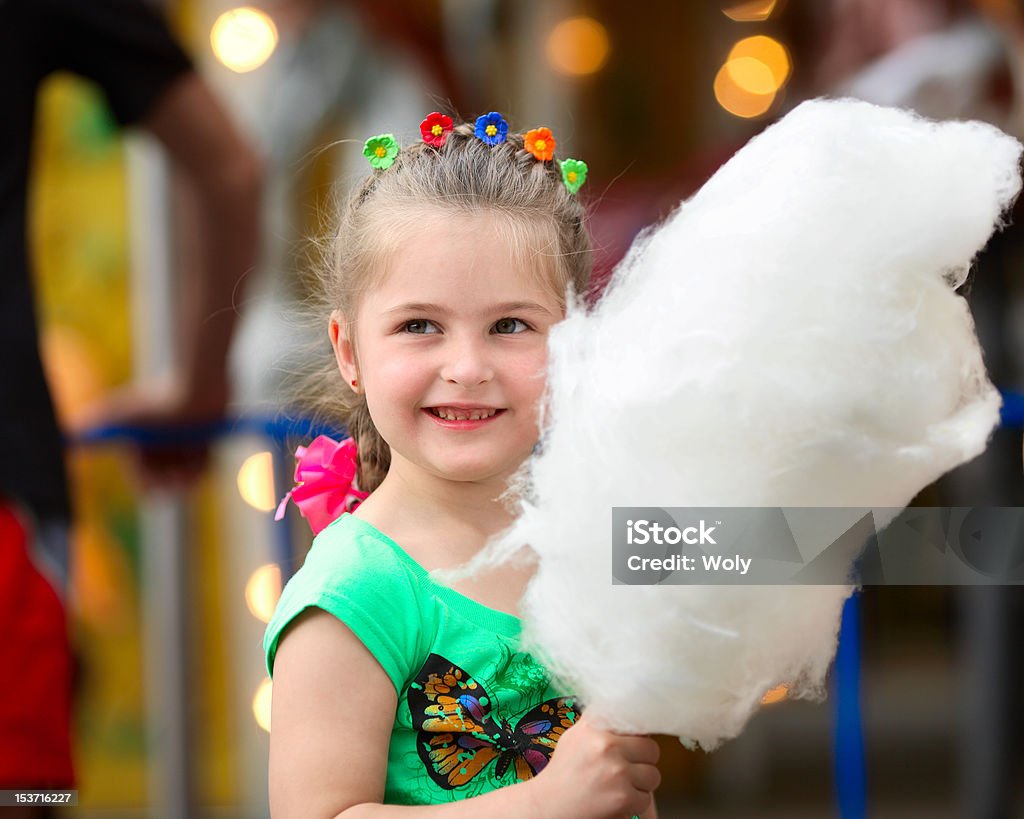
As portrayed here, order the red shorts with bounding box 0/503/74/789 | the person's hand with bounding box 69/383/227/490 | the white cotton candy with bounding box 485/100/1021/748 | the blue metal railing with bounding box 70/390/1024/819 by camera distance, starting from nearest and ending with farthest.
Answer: the white cotton candy with bounding box 485/100/1021/748 < the red shorts with bounding box 0/503/74/789 < the blue metal railing with bounding box 70/390/1024/819 < the person's hand with bounding box 69/383/227/490

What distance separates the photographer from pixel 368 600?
3.89 feet

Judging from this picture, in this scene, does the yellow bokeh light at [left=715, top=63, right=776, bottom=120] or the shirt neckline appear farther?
the yellow bokeh light at [left=715, top=63, right=776, bottom=120]

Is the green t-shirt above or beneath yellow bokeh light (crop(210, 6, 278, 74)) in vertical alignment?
beneath

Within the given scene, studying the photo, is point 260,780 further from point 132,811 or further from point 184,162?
point 184,162

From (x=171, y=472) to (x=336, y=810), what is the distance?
4.97 ft

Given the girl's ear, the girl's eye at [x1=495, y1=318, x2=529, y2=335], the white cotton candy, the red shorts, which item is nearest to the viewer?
the white cotton candy

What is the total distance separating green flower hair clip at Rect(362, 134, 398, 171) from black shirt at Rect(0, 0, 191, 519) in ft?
2.25

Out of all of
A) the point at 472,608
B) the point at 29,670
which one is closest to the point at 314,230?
the point at 29,670

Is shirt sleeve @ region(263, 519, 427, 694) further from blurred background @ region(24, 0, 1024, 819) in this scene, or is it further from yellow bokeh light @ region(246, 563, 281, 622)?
yellow bokeh light @ region(246, 563, 281, 622)

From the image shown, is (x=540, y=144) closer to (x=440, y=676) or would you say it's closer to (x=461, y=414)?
(x=461, y=414)

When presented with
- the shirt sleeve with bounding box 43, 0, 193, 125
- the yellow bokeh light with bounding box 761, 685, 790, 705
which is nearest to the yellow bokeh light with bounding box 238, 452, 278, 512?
the shirt sleeve with bounding box 43, 0, 193, 125

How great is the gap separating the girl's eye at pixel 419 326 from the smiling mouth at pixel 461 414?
7 centimetres

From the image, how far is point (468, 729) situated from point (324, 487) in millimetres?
366

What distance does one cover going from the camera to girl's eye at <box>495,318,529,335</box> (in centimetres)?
125
